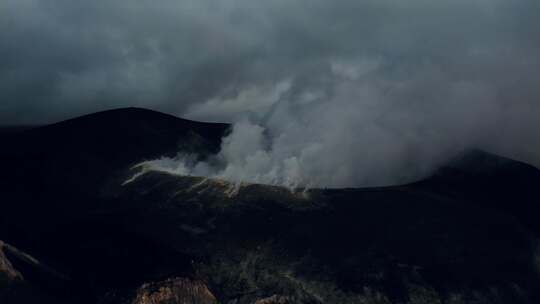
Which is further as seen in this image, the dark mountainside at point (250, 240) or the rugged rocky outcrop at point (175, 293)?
the dark mountainside at point (250, 240)

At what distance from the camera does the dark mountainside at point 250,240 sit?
392 feet

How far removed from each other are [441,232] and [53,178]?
11006 centimetres

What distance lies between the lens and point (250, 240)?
13712 cm

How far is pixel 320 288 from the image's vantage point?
391ft

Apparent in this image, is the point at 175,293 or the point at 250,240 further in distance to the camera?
the point at 250,240

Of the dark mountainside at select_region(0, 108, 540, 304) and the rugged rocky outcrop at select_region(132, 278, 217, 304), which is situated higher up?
the dark mountainside at select_region(0, 108, 540, 304)

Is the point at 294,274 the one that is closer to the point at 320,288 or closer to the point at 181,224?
the point at 320,288

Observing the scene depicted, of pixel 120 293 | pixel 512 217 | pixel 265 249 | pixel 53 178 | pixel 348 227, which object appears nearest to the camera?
pixel 120 293

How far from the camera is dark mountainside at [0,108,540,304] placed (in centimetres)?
11956

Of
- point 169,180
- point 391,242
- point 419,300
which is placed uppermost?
point 169,180

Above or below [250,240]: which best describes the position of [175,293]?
below

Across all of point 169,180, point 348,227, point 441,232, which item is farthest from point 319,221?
point 169,180

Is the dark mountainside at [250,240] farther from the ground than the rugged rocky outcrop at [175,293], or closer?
farther from the ground

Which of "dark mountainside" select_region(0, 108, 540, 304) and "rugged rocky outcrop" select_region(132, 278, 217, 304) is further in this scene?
"dark mountainside" select_region(0, 108, 540, 304)
